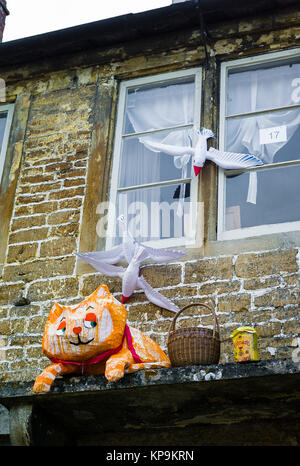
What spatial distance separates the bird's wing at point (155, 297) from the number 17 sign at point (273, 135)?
156 centimetres

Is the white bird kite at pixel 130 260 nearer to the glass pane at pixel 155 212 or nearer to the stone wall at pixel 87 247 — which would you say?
the stone wall at pixel 87 247

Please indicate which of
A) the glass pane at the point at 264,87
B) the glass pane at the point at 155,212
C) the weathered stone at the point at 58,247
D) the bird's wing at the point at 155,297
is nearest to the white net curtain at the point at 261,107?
the glass pane at the point at 264,87

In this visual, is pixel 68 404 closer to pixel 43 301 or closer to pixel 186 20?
pixel 43 301

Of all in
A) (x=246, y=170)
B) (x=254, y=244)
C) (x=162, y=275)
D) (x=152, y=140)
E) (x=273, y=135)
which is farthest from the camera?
(x=152, y=140)

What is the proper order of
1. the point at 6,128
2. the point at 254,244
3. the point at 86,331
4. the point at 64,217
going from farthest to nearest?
the point at 6,128
the point at 64,217
the point at 254,244
the point at 86,331

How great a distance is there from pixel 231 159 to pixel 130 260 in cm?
117

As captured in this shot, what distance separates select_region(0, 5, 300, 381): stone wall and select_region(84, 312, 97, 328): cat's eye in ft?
2.62

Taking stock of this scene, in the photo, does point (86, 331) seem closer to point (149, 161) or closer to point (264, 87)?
point (149, 161)

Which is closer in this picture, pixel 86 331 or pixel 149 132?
pixel 86 331

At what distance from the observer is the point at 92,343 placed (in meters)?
5.05

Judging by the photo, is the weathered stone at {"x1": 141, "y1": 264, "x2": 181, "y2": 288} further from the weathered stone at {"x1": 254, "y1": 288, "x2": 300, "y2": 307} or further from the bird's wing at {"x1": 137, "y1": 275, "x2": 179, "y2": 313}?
the weathered stone at {"x1": 254, "y1": 288, "x2": 300, "y2": 307}

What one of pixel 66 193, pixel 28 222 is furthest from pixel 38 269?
pixel 66 193

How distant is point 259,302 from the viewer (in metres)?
5.62

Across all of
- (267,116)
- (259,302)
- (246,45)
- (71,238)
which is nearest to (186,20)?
(246,45)
